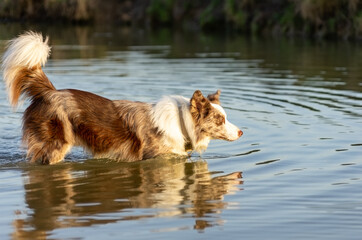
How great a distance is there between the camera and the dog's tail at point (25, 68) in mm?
8359

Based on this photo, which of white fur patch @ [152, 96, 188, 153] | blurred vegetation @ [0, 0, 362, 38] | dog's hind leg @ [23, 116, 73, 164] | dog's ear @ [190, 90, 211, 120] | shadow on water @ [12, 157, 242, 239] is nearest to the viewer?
shadow on water @ [12, 157, 242, 239]

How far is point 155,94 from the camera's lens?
1361cm

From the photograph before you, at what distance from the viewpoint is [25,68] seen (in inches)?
333

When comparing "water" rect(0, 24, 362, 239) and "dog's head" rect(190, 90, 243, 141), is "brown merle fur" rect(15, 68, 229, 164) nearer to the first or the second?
"dog's head" rect(190, 90, 243, 141)

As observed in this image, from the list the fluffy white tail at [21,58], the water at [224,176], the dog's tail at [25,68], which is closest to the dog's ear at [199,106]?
the water at [224,176]

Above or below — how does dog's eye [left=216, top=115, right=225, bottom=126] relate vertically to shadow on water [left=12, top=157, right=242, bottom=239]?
above

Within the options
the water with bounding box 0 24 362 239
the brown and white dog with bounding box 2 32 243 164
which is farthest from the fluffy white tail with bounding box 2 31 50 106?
the water with bounding box 0 24 362 239

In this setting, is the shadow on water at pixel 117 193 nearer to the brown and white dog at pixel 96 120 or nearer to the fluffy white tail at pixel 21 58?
the brown and white dog at pixel 96 120

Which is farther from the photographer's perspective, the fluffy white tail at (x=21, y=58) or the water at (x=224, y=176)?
the fluffy white tail at (x=21, y=58)

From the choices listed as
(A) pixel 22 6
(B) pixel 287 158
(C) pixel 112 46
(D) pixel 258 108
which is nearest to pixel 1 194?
(B) pixel 287 158

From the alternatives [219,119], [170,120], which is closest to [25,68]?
[170,120]

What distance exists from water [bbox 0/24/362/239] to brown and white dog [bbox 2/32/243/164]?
249 mm

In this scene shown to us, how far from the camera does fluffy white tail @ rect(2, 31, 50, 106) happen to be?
8344mm

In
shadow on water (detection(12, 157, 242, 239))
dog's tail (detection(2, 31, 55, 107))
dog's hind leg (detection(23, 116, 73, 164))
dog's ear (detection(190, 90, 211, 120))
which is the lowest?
→ shadow on water (detection(12, 157, 242, 239))
